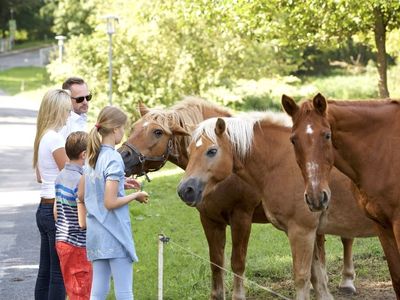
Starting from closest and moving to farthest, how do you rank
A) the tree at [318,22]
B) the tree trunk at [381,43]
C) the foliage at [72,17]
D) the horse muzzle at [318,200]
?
1. the horse muzzle at [318,200]
2. the tree at [318,22]
3. the tree trunk at [381,43]
4. the foliage at [72,17]

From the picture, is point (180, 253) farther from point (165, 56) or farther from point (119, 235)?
point (165, 56)

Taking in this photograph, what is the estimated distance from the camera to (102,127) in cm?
637

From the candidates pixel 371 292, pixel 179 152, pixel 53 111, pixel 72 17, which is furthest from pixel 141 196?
pixel 72 17

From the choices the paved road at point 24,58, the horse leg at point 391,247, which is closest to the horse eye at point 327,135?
the horse leg at point 391,247

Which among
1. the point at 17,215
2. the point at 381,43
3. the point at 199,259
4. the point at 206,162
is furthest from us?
the point at 381,43

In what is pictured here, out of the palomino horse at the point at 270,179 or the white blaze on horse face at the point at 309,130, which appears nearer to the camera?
the white blaze on horse face at the point at 309,130

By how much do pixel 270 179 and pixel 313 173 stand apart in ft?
4.54

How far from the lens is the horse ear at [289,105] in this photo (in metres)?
6.42

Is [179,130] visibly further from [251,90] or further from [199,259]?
[251,90]

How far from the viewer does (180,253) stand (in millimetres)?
10836

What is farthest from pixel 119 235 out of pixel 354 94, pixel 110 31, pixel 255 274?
pixel 354 94

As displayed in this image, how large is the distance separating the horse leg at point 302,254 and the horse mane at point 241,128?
31.2 inches

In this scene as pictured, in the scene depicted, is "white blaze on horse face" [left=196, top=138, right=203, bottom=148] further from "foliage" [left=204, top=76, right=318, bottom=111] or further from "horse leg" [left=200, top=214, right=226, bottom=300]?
"foliage" [left=204, top=76, right=318, bottom=111]

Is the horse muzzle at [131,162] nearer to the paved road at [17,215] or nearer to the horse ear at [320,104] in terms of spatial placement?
the paved road at [17,215]
